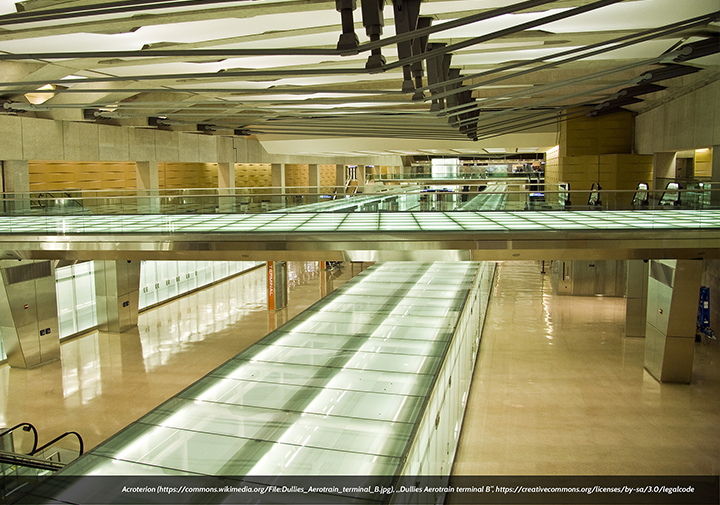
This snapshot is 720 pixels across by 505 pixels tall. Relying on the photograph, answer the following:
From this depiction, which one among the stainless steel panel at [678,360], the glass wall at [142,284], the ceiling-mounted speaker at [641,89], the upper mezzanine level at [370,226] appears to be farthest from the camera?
the glass wall at [142,284]

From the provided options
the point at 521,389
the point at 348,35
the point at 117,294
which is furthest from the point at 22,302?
the point at 348,35

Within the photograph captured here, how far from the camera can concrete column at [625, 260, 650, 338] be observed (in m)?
17.8

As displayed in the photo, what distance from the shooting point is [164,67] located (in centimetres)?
1197

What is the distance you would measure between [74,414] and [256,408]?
853 centimetres

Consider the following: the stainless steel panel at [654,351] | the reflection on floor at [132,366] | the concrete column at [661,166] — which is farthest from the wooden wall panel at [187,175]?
the stainless steel panel at [654,351]

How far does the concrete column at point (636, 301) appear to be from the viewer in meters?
17.8

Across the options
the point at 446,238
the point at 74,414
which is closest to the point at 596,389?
the point at 446,238

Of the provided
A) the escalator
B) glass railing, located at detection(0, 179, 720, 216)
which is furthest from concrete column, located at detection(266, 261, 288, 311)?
the escalator

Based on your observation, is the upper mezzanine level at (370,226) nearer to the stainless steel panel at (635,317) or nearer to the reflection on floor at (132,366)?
the reflection on floor at (132,366)

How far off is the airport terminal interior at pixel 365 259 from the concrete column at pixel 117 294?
83 mm

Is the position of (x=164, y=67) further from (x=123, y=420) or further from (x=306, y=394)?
(x=306, y=394)

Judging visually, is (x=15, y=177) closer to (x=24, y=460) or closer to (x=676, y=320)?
(x=24, y=460)

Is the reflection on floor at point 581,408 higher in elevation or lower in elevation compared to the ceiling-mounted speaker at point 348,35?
lower

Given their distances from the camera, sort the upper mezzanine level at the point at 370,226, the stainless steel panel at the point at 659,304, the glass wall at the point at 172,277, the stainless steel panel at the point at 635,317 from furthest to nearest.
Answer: the glass wall at the point at 172,277 < the stainless steel panel at the point at 635,317 < the stainless steel panel at the point at 659,304 < the upper mezzanine level at the point at 370,226
